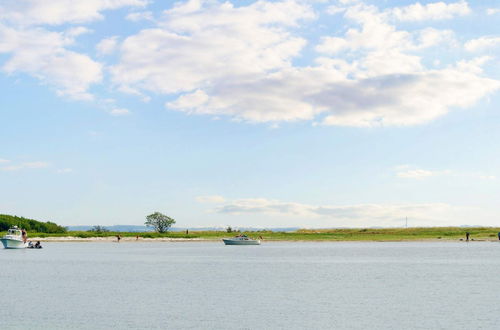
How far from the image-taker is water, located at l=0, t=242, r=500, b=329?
1547 inches

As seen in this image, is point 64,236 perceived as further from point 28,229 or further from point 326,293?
point 326,293

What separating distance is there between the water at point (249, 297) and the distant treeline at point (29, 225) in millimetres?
101559

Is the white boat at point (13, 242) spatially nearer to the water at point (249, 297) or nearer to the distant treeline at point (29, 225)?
the distant treeline at point (29, 225)

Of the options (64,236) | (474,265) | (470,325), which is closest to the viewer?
(470,325)

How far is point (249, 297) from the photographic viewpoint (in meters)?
51.8

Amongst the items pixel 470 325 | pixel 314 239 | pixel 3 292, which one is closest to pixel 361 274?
pixel 470 325

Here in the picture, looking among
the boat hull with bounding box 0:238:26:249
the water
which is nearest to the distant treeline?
the boat hull with bounding box 0:238:26:249

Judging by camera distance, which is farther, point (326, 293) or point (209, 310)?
point (326, 293)

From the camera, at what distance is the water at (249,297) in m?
39.3

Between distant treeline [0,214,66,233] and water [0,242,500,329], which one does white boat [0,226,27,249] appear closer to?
distant treeline [0,214,66,233]

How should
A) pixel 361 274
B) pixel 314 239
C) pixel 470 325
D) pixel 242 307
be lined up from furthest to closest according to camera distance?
pixel 314 239 < pixel 361 274 < pixel 242 307 < pixel 470 325

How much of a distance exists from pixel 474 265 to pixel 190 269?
4245 centimetres

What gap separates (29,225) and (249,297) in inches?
5828

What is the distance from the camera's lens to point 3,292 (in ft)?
179
